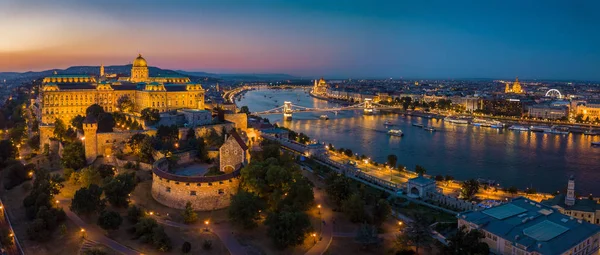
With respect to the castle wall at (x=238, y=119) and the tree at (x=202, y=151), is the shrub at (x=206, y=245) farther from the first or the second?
the castle wall at (x=238, y=119)

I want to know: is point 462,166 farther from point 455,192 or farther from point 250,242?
point 250,242

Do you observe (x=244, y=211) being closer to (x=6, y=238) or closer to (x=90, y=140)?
(x=6, y=238)

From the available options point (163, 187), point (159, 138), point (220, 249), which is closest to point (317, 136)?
point (159, 138)

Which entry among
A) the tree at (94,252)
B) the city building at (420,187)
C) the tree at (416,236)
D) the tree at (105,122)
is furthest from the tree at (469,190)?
the tree at (105,122)

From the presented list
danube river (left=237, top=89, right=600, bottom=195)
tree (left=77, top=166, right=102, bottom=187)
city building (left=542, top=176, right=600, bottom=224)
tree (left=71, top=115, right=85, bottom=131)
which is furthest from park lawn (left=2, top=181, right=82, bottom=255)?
danube river (left=237, top=89, right=600, bottom=195)

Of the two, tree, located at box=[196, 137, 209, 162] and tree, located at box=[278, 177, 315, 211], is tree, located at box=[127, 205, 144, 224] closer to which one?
tree, located at box=[278, 177, 315, 211]

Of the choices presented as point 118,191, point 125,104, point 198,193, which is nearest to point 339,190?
point 198,193
